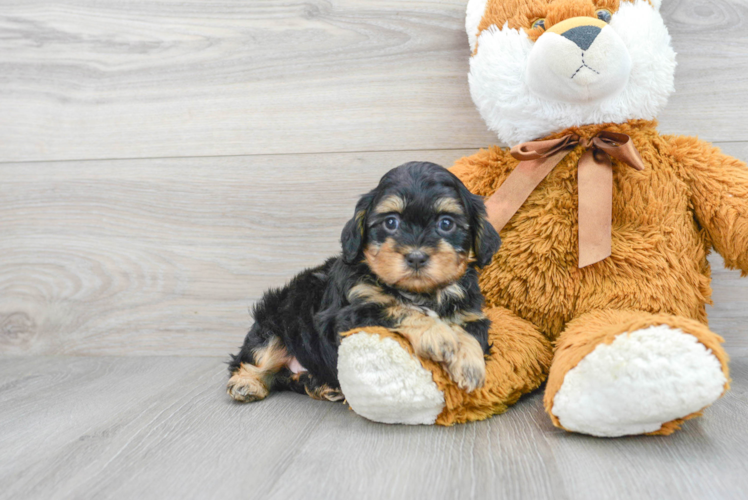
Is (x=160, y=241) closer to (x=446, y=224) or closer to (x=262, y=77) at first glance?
(x=262, y=77)

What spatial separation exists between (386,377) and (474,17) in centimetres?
116

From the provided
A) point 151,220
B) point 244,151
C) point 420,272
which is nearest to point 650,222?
point 420,272

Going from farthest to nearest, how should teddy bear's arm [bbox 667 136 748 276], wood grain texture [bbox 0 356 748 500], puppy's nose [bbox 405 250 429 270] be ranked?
teddy bear's arm [bbox 667 136 748 276]
puppy's nose [bbox 405 250 429 270]
wood grain texture [bbox 0 356 748 500]

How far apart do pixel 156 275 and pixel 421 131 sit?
123cm

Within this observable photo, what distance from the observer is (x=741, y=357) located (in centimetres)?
208

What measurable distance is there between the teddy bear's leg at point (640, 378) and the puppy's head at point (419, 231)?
36 centimetres

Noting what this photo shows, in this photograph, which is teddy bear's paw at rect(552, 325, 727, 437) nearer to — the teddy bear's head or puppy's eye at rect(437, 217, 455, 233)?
puppy's eye at rect(437, 217, 455, 233)

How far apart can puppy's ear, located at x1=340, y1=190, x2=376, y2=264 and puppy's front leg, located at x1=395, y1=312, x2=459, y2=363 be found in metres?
0.23

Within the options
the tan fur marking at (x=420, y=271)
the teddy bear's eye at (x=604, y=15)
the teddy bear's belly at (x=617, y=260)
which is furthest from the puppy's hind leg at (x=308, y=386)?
the teddy bear's eye at (x=604, y=15)

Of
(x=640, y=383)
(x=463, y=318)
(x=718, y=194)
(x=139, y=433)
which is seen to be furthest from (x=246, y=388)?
(x=718, y=194)

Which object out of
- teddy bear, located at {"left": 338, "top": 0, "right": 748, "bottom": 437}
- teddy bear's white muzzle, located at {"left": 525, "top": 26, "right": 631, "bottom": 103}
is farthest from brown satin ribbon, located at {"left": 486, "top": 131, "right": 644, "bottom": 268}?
teddy bear's white muzzle, located at {"left": 525, "top": 26, "right": 631, "bottom": 103}

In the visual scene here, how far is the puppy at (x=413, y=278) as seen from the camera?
1.36 meters

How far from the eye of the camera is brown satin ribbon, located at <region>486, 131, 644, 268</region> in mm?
1587

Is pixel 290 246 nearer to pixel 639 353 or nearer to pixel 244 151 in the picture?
pixel 244 151
